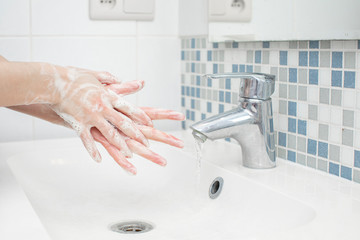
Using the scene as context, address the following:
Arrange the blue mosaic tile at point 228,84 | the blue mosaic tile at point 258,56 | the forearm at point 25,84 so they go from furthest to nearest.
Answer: the blue mosaic tile at point 228,84, the blue mosaic tile at point 258,56, the forearm at point 25,84

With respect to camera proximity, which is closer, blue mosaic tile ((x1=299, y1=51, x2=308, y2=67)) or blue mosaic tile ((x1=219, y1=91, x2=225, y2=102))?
blue mosaic tile ((x1=299, y1=51, x2=308, y2=67))

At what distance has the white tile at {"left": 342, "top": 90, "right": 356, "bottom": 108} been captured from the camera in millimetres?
777

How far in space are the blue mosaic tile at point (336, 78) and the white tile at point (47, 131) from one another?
655 millimetres

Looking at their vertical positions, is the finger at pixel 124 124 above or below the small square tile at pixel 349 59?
below

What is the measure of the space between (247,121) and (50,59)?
533 millimetres

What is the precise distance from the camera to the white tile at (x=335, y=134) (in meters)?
0.81

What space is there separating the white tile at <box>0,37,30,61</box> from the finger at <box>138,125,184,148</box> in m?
0.48

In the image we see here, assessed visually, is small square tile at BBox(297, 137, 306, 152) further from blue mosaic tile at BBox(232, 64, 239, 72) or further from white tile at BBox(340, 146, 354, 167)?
blue mosaic tile at BBox(232, 64, 239, 72)

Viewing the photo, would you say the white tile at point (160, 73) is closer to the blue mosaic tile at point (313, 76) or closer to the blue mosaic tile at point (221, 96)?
the blue mosaic tile at point (221, 96)

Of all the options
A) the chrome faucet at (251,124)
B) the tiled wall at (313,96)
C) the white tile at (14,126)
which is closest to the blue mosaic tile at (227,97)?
the tiled wall at (313,96)

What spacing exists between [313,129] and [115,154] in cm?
35

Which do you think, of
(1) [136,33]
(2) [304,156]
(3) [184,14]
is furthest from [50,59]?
(2) [304,156]

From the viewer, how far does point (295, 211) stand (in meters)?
0.71

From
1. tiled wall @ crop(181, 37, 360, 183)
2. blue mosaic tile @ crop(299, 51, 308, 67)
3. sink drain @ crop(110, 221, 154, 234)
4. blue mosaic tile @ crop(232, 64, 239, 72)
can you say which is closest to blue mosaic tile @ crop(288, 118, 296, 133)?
tiled wall @ crop(181, 37, 360, 183)
